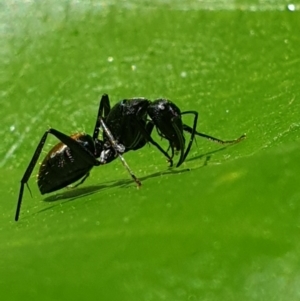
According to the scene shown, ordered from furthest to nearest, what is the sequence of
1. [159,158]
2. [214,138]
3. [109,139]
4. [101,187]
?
[109,139], [159,158], [214,138], [101,187]

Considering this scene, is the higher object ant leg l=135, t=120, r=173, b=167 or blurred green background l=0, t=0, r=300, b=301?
blurred green background l=0, t=0, r=300, b=301

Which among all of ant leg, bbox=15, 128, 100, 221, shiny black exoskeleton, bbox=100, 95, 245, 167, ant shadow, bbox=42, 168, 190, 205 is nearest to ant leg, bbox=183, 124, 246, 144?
shiny black exoskeleton, bbox=100, 95, 245, 167

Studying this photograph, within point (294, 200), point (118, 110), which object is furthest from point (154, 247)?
point (118, 110)

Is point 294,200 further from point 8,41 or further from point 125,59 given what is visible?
point 8,41

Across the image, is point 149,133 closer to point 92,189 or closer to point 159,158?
point 159,158

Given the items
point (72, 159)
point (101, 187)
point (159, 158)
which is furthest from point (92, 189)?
point (72, 159)

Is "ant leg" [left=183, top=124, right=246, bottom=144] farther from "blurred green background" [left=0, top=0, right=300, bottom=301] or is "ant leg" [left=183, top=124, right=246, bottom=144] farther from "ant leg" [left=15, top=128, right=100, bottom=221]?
"ant leg" [left=15, top=128, right=100, bottom=221]

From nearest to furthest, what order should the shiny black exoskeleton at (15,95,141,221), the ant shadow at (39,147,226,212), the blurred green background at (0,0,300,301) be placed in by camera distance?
the blurred green background at (0,0,300,301) → the ant shadow at (39,147,226,212) → the shiny black exoskeleton at (15,95,141,221)
